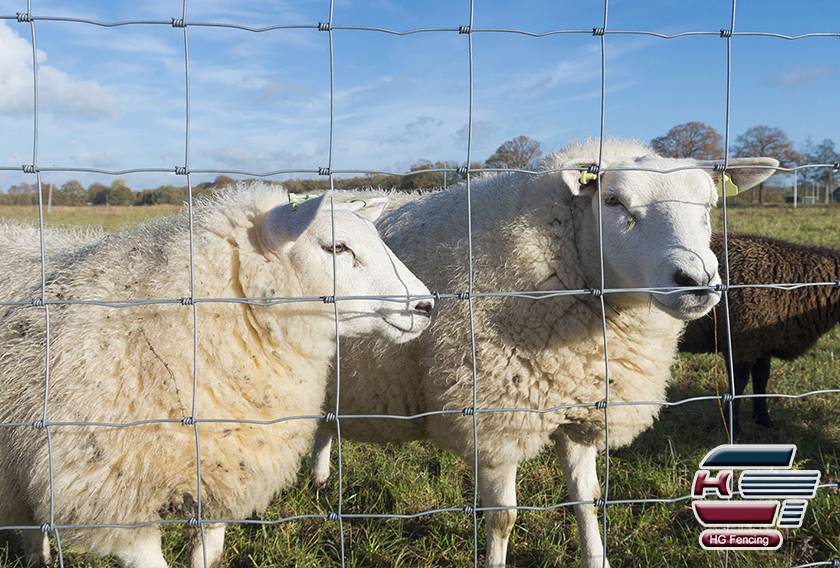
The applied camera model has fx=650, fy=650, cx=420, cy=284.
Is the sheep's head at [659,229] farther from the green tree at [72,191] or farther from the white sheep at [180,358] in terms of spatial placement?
the green tree at [72,191]

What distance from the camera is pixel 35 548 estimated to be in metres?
3.10

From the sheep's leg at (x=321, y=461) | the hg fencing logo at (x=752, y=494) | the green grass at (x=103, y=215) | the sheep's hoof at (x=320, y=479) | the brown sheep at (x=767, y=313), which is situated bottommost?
the sheep's hoof at (x=320, y=479)

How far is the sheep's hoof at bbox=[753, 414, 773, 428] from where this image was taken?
4.98m

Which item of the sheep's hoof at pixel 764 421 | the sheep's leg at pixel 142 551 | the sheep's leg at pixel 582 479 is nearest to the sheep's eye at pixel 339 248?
the sheep's leg at pixel 142 551

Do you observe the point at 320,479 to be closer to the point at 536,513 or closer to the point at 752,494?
the point at 536,513

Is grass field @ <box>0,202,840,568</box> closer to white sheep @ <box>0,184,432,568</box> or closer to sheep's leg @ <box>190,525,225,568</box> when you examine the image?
sheep's leg @ <box>190,525,225,568</box>

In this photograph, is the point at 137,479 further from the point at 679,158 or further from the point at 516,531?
the point at 679,158

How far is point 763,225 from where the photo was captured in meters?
18.8

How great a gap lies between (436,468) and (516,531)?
82cm

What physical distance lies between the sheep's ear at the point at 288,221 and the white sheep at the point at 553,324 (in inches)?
34.5

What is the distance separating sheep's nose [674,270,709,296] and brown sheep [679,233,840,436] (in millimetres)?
2954

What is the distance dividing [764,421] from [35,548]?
4.87 metres

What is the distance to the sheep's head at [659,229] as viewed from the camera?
2.31m

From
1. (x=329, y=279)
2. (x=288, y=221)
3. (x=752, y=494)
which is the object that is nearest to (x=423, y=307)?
(x=329, y=279)
